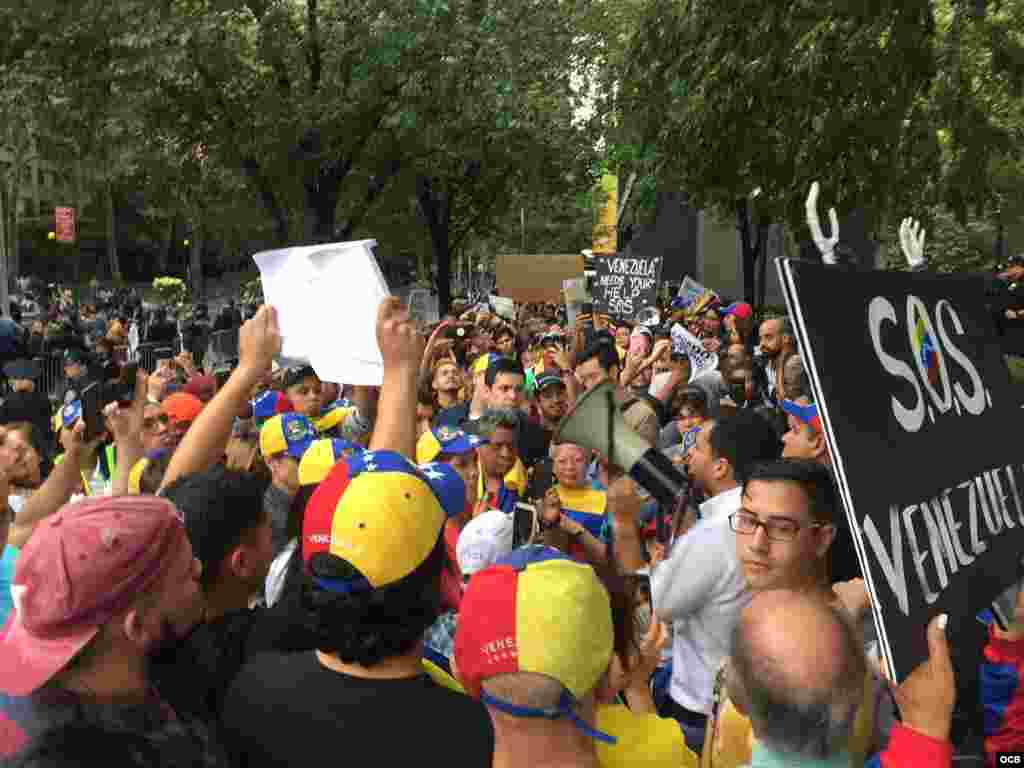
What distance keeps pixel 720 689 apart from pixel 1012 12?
9.79m

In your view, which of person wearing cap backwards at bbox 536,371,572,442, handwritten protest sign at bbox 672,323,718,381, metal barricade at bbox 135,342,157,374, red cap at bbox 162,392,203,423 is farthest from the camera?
metal barricade at bbox 135,342,157,374

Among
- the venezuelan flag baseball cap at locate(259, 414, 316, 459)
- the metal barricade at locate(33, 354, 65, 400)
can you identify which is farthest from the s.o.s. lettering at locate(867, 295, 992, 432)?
the metal barricade at locate(33, 354, 65, 400)

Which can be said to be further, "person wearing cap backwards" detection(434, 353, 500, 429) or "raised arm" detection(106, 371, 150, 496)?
"person wearing cap backwards" detection(434, 353, 500, 429)

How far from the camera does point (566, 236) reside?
214 ft

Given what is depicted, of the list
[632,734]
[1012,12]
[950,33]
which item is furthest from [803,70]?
[632,734]

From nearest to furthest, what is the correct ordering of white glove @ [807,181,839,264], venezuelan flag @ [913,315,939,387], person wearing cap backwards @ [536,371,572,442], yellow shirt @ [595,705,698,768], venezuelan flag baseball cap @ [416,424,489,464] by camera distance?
1. yellow shirt @ [595,705,698,768]
2. venezuelan flag @ [913,315,939,387]
3. white glove @ [807,181,839,264]
4. venezuelan flag baseball cap @ [416,424,489,464]
5. person wearing cap backwards @ [536,371,572,442]

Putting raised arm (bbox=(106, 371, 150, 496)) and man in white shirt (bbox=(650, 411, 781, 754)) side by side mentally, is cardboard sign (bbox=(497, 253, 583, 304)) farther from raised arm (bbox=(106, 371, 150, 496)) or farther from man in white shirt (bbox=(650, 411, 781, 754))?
man in white shirt (bbox=(650, 411, 781, 754))

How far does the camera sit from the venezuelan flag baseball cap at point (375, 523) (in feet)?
7.66

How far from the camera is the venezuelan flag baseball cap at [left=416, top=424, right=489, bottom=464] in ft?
18.3

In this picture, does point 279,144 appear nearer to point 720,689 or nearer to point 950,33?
point 950,33

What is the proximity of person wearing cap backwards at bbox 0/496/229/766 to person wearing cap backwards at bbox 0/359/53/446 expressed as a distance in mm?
4007

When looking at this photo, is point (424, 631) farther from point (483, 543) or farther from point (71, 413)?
point (71, 413)

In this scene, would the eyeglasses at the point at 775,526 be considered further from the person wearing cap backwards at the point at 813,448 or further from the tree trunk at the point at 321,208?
the tree trunk at the point at 321,208

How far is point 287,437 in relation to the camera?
5.51 meters
